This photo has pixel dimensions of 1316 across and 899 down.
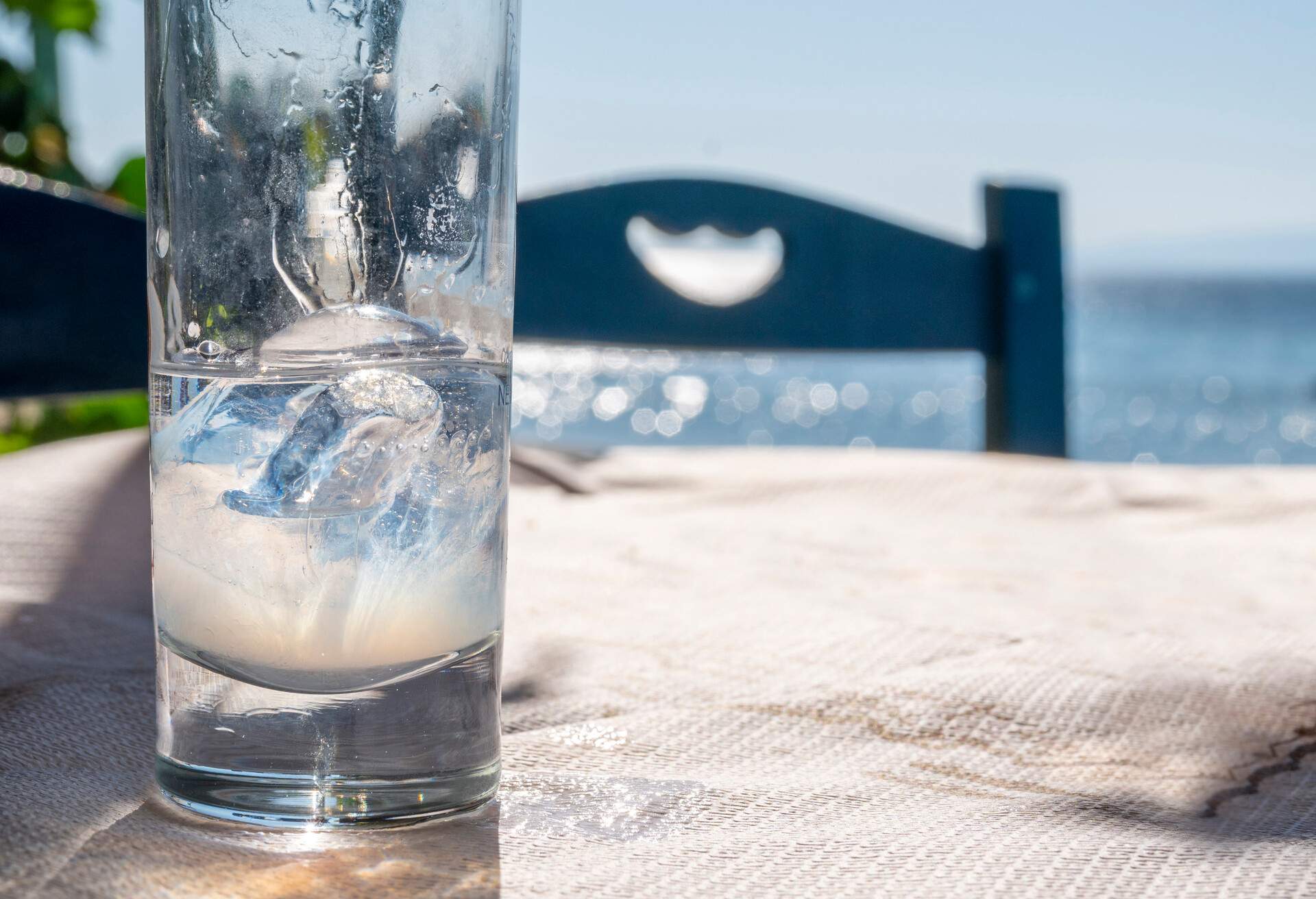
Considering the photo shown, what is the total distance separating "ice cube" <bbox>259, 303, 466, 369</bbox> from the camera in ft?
1.31

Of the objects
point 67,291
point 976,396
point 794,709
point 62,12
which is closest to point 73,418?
point 62,12

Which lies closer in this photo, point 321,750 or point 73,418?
point 321,750

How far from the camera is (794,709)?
1.86 feet

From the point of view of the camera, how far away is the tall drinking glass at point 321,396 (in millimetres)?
396

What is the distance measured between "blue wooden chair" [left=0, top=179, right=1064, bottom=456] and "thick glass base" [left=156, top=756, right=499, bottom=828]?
851mm

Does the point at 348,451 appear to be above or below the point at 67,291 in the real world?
below

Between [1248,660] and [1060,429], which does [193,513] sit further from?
[1060,429]

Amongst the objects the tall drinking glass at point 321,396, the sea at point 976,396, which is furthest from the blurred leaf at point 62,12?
the tall drinking glass at point 321,396

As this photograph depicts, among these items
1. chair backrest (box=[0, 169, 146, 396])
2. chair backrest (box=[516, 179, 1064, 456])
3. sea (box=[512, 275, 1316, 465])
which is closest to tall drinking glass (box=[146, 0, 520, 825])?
chair backrest (box=[0, 169, 146, 396])

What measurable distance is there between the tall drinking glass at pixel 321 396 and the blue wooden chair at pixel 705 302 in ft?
2.70

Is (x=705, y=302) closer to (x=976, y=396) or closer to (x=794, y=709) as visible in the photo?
(x=794, y=709)

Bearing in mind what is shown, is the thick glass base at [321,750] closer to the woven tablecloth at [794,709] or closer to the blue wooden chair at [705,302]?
the woven tablecloth at [794,709]

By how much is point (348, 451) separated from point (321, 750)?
0.33 ft

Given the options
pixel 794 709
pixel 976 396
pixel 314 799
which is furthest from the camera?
pixel 976 396
